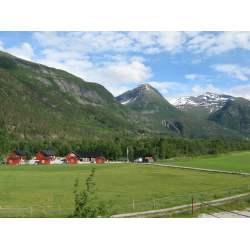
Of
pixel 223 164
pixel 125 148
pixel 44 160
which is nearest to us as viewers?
pixel 223 164

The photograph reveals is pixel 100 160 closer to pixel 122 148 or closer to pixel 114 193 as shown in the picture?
pixel 122 148

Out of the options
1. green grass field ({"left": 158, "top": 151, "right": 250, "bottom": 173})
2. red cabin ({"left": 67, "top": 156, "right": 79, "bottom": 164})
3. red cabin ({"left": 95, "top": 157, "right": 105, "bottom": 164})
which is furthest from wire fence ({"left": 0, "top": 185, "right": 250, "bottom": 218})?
red cabin ({"left": 95, "top": 157, "right": 105, "bottom": 164})

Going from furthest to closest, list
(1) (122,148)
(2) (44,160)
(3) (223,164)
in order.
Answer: (1) (122,148)
(2) (44,160)
(3) (223,164)

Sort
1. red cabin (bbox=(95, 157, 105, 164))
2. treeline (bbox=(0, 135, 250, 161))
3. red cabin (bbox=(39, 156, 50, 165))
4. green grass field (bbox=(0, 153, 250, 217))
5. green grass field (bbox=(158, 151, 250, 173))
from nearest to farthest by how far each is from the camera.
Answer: green grass field (bbox=(0, 153, 250, 217)) < green grass field (bbox=(158, 151, 250, 173)) < red cabin (bbox=(39, 156, 50, 165)) < red cabin (bbox=(95, 157, 105, 164)) < treeline (bbox=(0, 135, 250, 161))

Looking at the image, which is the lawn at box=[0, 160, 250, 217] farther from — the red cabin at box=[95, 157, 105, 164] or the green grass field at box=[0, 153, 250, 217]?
the red cabin at box=[95, 157, 105, 164]

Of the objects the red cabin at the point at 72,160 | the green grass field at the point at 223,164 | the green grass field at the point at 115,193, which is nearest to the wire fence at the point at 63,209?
the green grass field at the point at 115,193

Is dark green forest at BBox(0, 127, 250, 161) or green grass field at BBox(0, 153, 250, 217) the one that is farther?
dark green forest at BBox(0, 127, 250, 161)

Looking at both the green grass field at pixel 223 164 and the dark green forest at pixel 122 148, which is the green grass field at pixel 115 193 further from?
the dark green forest at pixel 122 148

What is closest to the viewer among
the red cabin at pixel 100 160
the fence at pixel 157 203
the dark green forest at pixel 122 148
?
the fence at pixel 157 203

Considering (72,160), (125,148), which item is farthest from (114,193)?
(125,148)

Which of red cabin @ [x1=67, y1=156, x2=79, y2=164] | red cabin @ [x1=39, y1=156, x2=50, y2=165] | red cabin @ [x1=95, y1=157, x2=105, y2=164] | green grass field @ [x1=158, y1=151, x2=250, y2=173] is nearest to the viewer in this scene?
green grass field @ [x1=158, y1=151, x2=250, y2=173]
